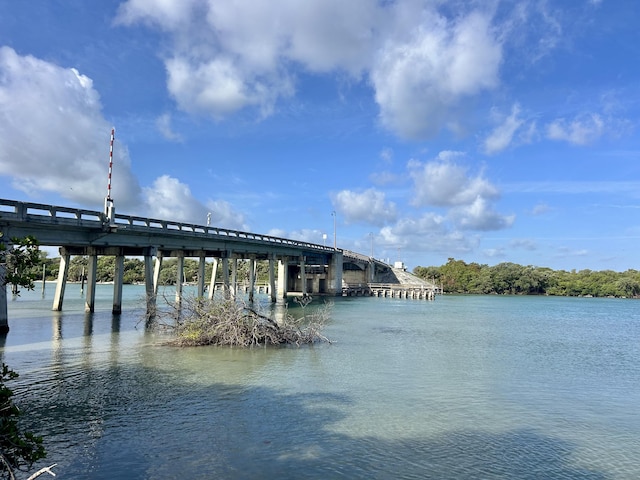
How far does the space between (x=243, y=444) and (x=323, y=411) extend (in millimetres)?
3362

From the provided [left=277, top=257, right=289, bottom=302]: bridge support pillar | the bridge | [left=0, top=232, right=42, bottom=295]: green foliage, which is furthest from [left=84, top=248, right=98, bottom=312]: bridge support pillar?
[left=277, top=257, right=289, bottom=302]: bridge support pillar

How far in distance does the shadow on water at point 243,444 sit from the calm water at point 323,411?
0.15 feet

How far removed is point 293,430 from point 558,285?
146965 millimetres

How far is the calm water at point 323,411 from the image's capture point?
991 cm

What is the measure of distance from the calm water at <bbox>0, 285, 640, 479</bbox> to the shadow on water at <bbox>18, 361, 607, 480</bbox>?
46 mm

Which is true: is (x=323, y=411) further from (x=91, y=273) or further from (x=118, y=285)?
(x=118, y=285)

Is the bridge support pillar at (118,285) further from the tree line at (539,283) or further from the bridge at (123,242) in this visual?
the tree line at (539,283)

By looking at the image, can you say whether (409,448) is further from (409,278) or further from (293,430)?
(409,278)

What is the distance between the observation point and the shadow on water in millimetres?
9492

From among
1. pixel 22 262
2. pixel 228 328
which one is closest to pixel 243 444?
pixel 22 262

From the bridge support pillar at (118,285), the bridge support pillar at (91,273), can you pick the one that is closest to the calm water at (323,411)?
the bridge support pillar at (91,273)

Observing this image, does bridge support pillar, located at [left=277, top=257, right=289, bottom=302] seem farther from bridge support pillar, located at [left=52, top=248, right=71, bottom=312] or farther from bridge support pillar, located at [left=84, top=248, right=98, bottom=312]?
bridge support pillar, located at [left=84, top=248, right=98, bottom=312]

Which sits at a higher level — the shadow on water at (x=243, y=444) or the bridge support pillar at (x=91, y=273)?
the bridge support pillar at (x=91, y=273)

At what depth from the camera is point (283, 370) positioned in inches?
749
